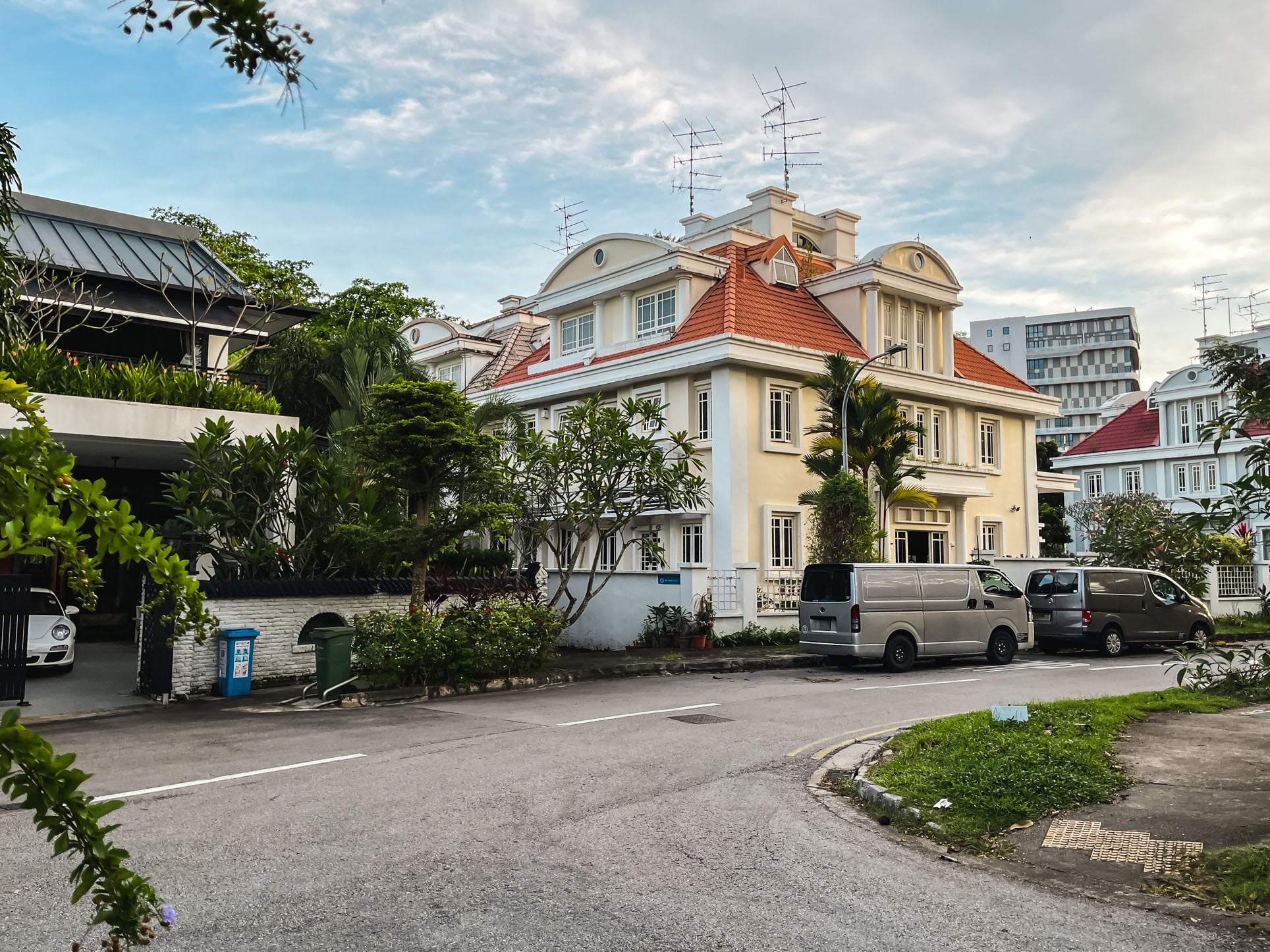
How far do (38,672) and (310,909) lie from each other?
15.1 m

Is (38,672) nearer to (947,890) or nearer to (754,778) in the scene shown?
(754,778)

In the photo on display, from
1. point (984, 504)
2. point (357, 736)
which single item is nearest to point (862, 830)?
point (357, 736)

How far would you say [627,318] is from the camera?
30.6 meters

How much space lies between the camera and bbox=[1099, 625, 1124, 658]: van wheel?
22.8m

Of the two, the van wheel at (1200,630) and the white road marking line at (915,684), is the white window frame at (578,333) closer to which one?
the white road marking line at (915,684)

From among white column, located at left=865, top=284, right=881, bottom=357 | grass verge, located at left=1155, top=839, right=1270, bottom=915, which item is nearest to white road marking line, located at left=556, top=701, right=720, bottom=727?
grass verge, located at left=1155, top=839, right=1270, bottom=915

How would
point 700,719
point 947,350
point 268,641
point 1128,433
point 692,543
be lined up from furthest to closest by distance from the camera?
1. point 1128,433
2. point 947,350
3. point 692,543
4. point 268,641
5. point 700,719

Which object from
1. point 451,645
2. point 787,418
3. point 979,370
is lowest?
point 451,645

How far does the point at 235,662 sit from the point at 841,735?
946 centimetres

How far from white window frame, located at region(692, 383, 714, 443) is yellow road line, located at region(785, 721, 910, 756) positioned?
15.0 m

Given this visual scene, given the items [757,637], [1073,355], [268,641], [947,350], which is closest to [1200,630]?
[757,637]

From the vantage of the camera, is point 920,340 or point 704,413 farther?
point 920,340

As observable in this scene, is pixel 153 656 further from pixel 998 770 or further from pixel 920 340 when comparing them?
pixel 920 340

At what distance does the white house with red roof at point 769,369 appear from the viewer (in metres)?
26.9
